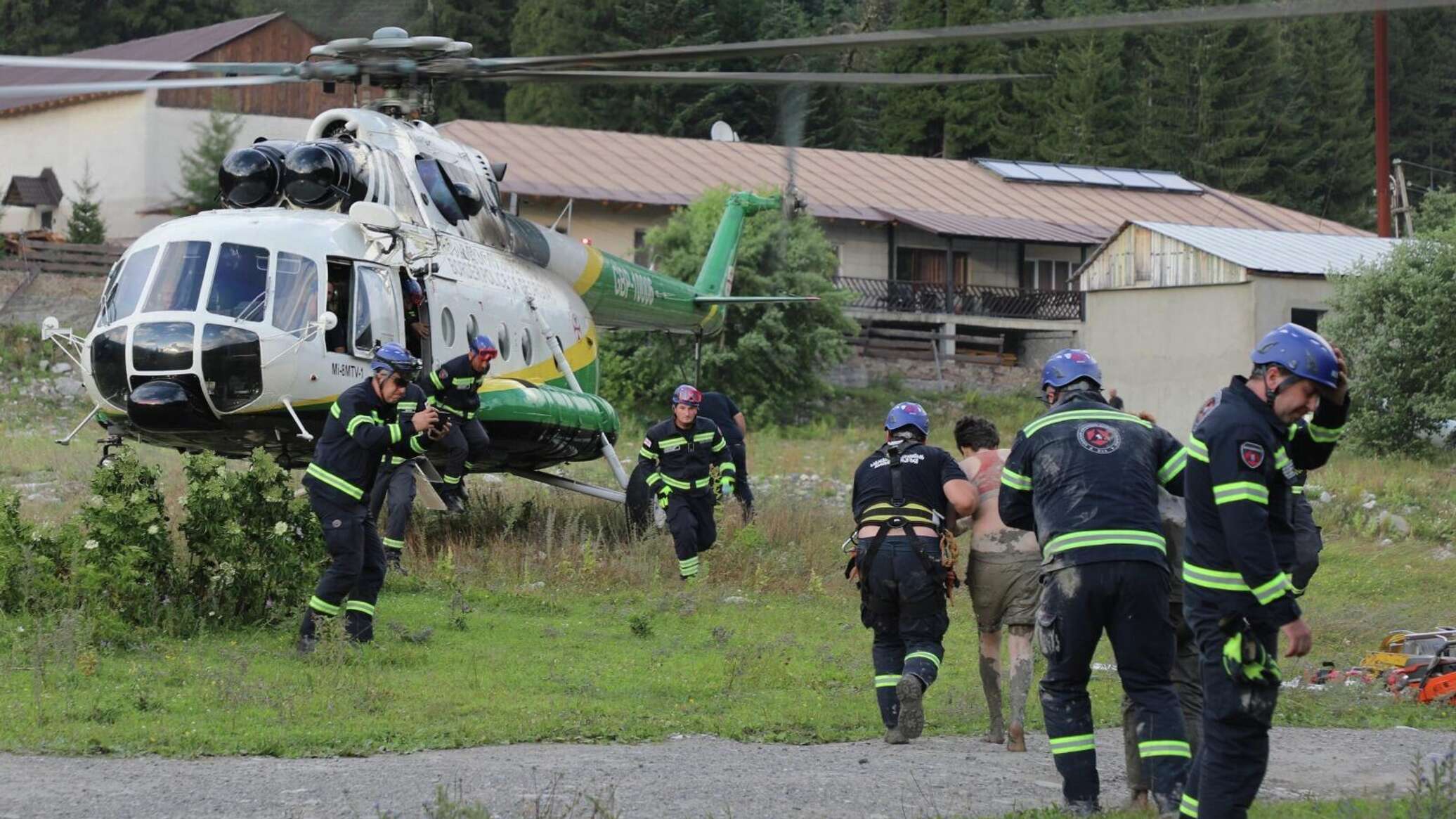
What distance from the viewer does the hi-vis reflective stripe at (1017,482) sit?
322 inches

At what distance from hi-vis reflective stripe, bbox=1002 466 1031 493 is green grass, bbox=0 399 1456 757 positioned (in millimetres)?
2198

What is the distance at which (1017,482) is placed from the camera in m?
8.20

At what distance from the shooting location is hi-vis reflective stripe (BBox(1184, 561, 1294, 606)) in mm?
6438

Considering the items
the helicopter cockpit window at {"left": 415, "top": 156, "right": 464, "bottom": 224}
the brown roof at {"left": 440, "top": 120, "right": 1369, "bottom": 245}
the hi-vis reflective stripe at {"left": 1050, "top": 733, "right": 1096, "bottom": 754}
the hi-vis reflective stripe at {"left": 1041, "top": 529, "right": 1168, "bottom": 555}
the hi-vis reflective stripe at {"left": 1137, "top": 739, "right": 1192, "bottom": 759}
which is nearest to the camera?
the hi-vis reflective stripe at {"left": 1137, "top": 739, "right": 1192, "bottom": 759}

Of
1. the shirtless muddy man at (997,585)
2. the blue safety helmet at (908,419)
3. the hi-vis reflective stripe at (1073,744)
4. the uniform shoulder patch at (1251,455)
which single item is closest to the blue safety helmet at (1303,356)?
the uniform shoulder patch at (1251,455)

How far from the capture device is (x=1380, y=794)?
8.30 meters

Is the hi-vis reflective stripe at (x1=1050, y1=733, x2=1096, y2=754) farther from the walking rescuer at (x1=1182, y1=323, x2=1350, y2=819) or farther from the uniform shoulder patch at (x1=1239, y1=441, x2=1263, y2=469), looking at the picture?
the uniform shoulder patch at (x1=1239, y1=441, x2=1263, y2=469)

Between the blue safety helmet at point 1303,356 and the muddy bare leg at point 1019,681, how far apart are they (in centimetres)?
340

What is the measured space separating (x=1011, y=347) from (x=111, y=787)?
51.2 metres

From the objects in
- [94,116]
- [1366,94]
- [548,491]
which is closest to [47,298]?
[94,116]

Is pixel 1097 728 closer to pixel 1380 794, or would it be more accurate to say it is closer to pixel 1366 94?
pixel 1380 794

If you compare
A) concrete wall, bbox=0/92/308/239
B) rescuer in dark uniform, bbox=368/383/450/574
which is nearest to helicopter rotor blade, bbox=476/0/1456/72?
rescuer in dark uniform, bbox=368/383/450/574

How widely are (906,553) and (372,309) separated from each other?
22.5 ft

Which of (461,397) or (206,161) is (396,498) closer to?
(461,397)
